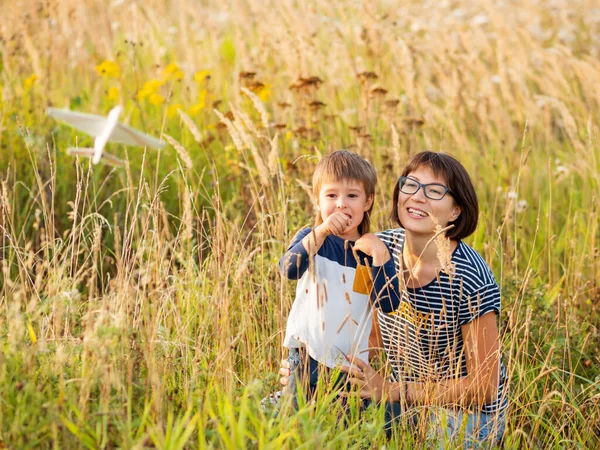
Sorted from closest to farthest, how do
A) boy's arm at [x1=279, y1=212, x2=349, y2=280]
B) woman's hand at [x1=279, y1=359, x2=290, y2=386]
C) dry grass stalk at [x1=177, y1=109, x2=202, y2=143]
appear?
1. boy's arm at [x1=279, y1=212, x2=349, y2=280]
2. woman's hand at [x1=279, y1=359, x2=290, y2=386]
3. dry grass stalk at [x1=177, y1=109, x2=202, y2=143]

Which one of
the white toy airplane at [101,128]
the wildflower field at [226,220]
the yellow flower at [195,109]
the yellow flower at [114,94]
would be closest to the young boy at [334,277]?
the wildflower field at [226,220]

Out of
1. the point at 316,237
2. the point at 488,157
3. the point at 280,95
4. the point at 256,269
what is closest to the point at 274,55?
the point at 280,95

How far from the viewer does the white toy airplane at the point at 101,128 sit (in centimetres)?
217

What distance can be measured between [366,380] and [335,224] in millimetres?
497

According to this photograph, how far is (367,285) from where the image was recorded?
2441 millimetres

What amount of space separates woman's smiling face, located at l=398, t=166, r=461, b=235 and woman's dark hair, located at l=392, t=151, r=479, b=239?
16 mm

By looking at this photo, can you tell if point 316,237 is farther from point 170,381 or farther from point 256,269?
A: point 256,269

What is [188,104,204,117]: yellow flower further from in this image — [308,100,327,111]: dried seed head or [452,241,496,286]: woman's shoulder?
[452,241,496,286]: woman's shoulder

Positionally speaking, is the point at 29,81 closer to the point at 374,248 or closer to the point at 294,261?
the point at 294,261

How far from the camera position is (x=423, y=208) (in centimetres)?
264

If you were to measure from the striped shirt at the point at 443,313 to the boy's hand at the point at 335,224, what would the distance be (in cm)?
31

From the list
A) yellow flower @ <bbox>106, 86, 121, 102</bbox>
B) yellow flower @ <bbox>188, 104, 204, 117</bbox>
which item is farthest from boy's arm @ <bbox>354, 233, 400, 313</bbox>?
yellow flower @ <bbox>106, 86, 121, 102</bbox>

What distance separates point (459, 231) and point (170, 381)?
1.08m

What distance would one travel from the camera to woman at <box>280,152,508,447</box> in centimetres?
252
